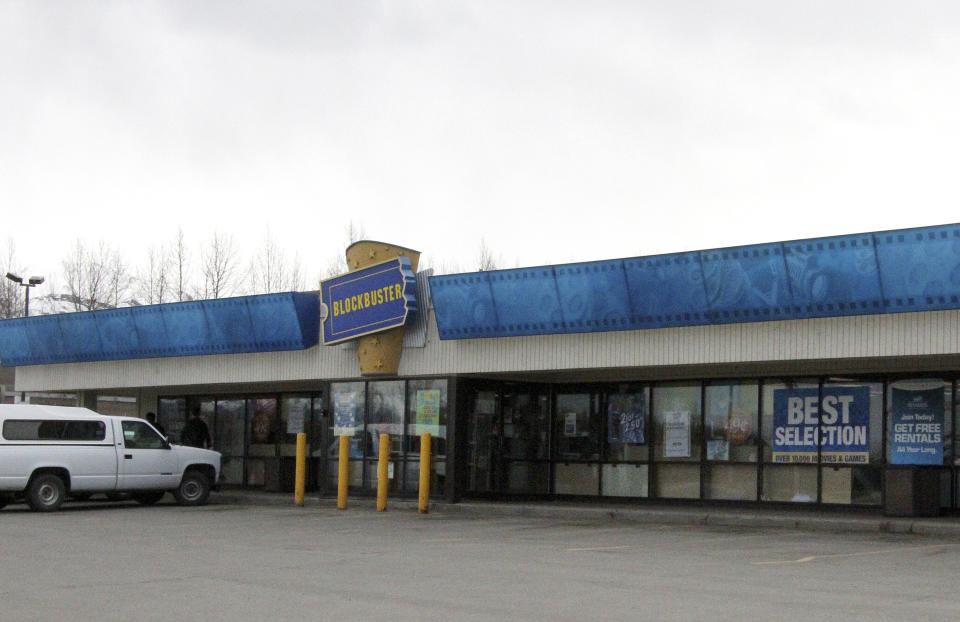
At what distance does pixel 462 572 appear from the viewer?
12375 mm

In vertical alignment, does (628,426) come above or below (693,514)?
above

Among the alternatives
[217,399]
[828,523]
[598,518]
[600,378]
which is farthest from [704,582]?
[217,399]

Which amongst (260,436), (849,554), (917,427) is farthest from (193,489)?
(849,554)

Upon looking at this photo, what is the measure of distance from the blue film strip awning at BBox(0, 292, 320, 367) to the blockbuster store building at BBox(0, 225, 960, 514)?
6 cm

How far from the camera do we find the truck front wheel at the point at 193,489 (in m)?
25.2

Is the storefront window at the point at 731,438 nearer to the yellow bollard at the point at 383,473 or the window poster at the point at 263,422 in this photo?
the yellow bollard at the point at 383,473

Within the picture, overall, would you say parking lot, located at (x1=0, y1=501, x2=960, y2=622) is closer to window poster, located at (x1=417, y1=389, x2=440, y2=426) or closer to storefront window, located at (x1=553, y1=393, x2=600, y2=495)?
window poster, located at (x1=417, y1=389, x2=440, y2=426)

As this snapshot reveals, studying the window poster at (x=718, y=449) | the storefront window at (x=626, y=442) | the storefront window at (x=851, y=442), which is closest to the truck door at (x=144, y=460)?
the storefront window at (x=626, y=442)

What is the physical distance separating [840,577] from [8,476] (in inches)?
619

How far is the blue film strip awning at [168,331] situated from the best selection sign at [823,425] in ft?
33.3

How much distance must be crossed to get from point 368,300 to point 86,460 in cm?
630

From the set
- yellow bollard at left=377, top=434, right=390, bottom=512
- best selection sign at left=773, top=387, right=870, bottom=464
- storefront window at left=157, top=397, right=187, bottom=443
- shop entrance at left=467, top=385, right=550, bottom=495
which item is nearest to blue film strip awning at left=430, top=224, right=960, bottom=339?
shop entrance at left=467, top=385, right=550, bottom=495

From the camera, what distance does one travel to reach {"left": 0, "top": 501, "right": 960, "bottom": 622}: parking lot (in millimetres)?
9703

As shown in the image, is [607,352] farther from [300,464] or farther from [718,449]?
[300,464]
